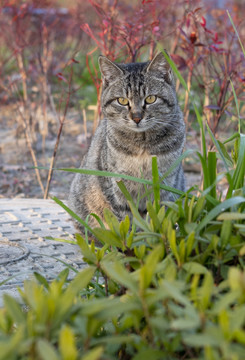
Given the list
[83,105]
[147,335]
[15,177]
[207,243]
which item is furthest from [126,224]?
[83,105]

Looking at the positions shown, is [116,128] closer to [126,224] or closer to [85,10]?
[126,224]

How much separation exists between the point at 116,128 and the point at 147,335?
222cm

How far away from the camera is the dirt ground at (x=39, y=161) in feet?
17.2

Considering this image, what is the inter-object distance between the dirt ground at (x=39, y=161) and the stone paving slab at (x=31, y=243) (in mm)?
1472

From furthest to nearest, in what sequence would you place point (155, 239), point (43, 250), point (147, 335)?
point (43, 250), point (155, 239), point (147, 335)

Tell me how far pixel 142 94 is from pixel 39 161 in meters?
2.76

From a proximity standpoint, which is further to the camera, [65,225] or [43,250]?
[65,225]

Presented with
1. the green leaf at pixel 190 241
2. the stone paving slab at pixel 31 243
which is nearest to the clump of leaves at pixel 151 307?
the green leaf at pixel 190 241

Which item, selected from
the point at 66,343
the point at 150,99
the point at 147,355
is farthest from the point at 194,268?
the point at 150,99

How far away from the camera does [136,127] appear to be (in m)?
3.22

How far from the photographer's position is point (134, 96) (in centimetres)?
334

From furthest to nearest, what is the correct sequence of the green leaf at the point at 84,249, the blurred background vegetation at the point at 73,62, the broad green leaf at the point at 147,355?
the blurred background vegetation at the point at 73,62 < the green leaf at the point at 84,249 < the broad green leaf at the point at 147,355

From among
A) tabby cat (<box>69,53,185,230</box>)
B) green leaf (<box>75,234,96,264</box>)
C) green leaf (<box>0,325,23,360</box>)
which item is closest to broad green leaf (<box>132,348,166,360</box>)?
green leaf (<box>0,325,23,360</box>)

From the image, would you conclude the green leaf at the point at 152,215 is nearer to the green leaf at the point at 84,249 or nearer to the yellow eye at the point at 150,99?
the green leaf at the point at 84,249
